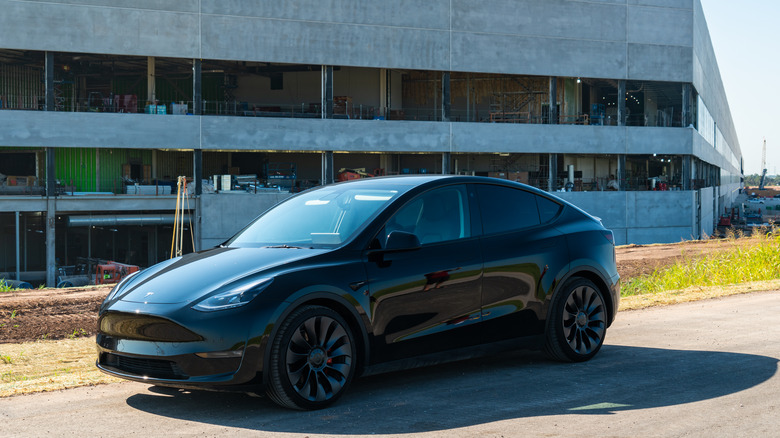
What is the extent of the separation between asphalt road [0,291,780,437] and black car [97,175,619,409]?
0.27 metres

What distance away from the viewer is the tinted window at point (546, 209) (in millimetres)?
8164

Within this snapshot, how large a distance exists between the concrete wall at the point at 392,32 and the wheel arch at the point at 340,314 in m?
36.6

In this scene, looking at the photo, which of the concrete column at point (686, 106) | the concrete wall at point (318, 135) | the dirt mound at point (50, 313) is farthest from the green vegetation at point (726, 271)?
the concrete column at point (686, 106)

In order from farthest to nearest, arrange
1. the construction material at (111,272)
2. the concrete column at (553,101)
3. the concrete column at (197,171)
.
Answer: the concrete column at (553,101), the concrete column at (197,171), the construction material at (111,272)

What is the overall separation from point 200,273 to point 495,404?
95.1 inches

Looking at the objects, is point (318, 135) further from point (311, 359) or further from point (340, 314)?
point (311, 359)

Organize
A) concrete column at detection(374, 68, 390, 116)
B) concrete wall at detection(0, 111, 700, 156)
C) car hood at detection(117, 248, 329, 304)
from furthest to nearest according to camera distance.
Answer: concrete column at detection(374, 68, 390, 116) < concrete wall at detection(0, 111, 700, 156) < car hood at detection(117, 248, 329, 304)

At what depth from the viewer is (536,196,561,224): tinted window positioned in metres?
8.16

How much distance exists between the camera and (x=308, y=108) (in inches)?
1845

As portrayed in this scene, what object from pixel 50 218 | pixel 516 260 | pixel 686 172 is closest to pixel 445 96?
pixel 686 172

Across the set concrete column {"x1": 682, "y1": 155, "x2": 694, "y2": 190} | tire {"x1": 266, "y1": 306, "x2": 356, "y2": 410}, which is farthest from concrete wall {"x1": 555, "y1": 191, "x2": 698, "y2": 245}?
tire {"x1": 266, "y1": 306, "x2": 356, "y2": 410}

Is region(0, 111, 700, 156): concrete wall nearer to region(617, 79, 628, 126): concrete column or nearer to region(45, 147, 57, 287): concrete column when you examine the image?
region(617, 79, 628, 126): concrete column

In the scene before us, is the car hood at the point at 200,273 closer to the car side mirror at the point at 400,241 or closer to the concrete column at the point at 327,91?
the car side mirror at the point at 400,241

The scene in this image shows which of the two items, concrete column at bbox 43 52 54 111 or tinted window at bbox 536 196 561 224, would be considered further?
concrete column at bbox 43 52 54 111
